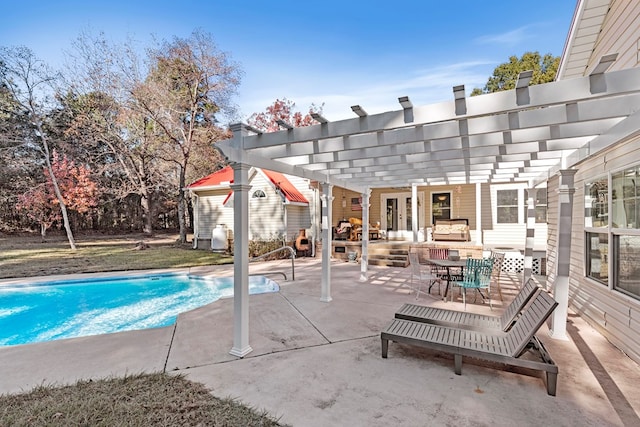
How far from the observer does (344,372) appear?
3.75m

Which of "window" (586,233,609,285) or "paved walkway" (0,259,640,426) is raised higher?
"window" (586,233,609,285)

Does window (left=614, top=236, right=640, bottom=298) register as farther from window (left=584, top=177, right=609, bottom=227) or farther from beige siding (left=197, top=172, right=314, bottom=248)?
beige siding (left=197, top=172, right=314, bottom=248)

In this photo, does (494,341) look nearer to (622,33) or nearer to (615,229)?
(615,229)

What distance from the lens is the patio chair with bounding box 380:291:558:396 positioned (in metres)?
3.36

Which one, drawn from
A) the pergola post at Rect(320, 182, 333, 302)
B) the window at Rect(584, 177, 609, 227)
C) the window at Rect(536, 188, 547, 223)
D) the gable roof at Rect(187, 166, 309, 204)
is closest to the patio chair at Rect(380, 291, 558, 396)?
the window at Rect(584, 177, 609, 227)

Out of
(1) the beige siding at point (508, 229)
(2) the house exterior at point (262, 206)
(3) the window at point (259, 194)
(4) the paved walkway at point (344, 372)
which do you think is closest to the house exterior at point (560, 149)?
(4) the paved walkway at point (344, 372)

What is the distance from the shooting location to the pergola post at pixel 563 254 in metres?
4.79

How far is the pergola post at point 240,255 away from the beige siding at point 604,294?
5.00 m

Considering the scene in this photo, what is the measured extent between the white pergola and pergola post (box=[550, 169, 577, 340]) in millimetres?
13

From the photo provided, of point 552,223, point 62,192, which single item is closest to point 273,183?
point 552,223

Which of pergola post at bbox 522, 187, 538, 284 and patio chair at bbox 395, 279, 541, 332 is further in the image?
pergola post at bbox 522, 187, 538, 284

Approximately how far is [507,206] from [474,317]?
1006 cm

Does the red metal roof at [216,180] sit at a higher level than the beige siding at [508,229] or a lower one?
higher

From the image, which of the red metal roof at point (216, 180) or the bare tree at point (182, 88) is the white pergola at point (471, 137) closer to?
the red metal roof at point (216, 180)
